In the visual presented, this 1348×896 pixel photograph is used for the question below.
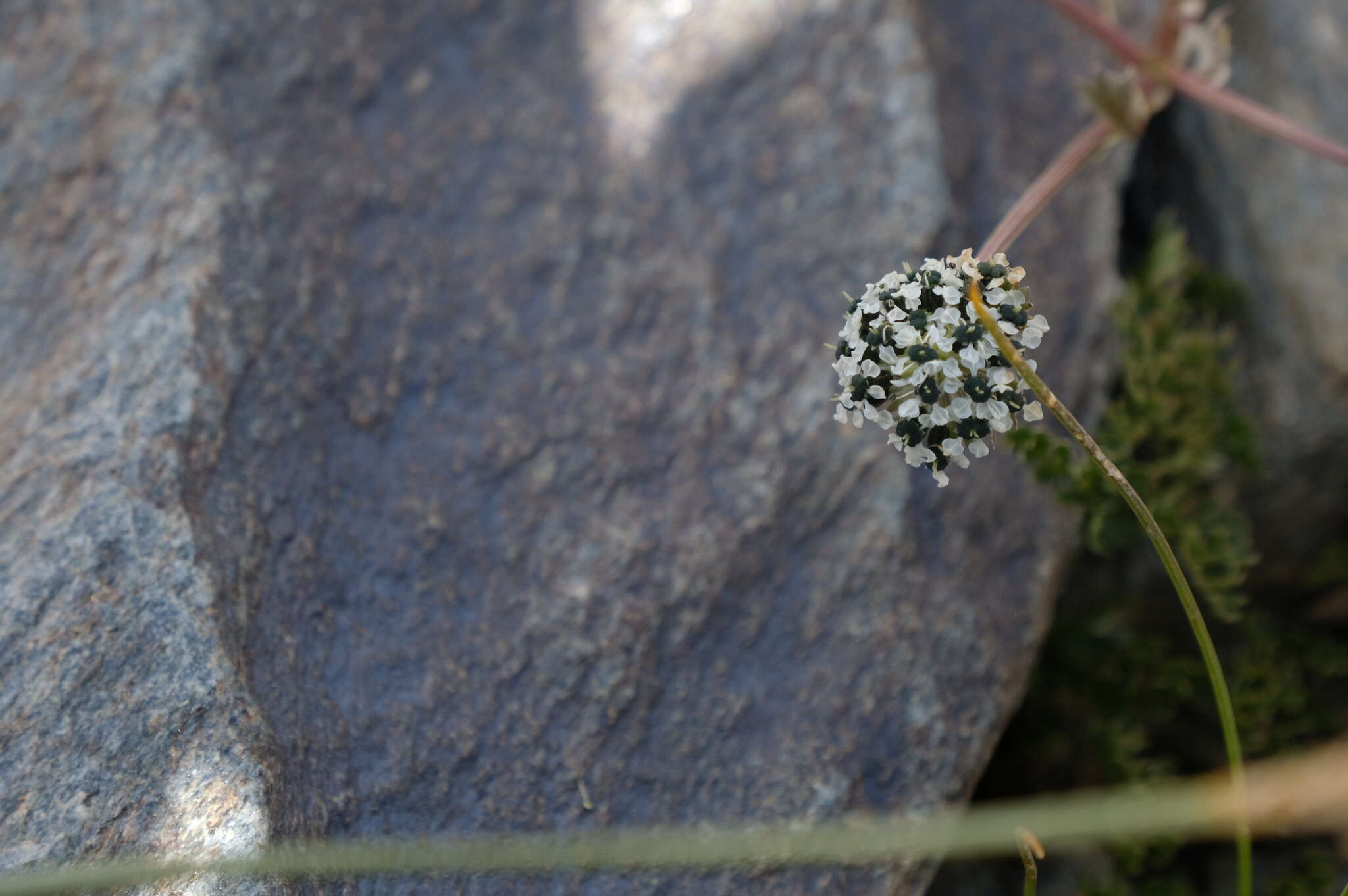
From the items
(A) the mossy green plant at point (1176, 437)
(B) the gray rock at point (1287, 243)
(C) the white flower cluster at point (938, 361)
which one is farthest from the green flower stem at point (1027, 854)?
(B) the gray rock at point (1287, 243)

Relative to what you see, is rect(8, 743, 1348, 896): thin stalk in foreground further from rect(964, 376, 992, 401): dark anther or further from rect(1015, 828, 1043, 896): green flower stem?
rect(964, 376, 992, 401): dark anther

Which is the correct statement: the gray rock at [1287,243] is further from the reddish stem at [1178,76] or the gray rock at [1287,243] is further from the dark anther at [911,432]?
the dark anther at [911,432]

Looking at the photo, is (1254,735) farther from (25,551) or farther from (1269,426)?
(25,551)

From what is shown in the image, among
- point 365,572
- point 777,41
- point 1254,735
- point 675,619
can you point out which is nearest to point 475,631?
point 365,572

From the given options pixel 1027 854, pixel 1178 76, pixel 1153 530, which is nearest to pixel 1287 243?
pixel 1178 76

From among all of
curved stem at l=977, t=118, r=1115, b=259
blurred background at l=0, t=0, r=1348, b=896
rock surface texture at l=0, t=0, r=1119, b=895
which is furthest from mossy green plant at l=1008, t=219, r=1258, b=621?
curved stem at l=977, t=118, r=1115, b=259
